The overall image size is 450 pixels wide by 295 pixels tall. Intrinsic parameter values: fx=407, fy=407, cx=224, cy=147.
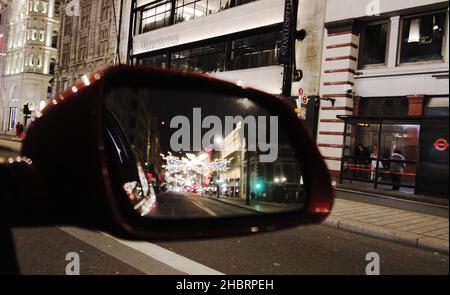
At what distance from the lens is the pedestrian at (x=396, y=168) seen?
1.22 m

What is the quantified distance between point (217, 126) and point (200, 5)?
23197 millimetres

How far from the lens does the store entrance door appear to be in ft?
2.83

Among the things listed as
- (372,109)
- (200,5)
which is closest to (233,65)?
(200,5)

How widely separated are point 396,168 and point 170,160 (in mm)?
928

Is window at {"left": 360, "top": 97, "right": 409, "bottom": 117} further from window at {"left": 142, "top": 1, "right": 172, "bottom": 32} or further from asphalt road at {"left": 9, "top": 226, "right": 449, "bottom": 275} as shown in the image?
window at {"left": 142, "top": 1, "right": 172, "bottom": 32}

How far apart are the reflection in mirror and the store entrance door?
1.07 ft

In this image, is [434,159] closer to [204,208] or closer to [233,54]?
[204,208]

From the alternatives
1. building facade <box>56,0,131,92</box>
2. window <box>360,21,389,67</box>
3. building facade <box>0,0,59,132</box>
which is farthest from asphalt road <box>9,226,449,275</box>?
building facade <box>0,0,59,132</box>

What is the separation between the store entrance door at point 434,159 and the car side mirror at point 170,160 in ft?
0.94

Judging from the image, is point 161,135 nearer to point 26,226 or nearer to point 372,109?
point 26,226

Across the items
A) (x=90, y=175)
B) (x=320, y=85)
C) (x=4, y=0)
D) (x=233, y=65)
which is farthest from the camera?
(x=4, y=0)

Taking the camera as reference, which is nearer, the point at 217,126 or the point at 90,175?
the point at 90,175
